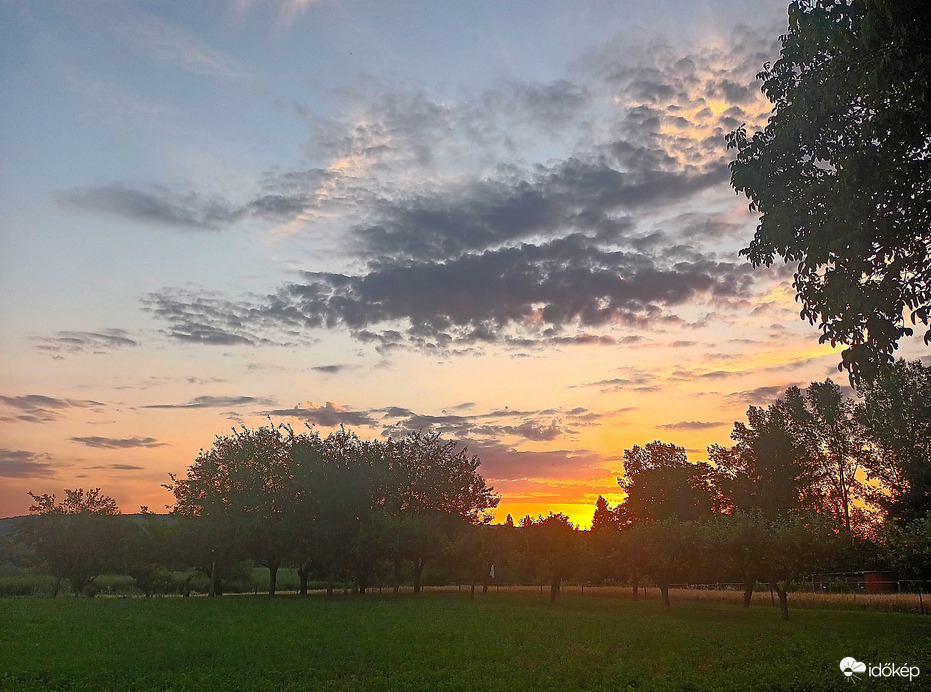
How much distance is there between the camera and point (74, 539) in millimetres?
79562

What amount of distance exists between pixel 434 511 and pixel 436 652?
6275 centimetres

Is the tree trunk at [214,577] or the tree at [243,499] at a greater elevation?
the tree at [243,499]

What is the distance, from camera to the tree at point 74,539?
78250mm

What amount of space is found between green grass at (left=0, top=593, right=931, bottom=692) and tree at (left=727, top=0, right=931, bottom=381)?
11.9 metres

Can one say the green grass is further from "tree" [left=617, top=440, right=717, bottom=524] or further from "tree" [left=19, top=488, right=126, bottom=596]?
"tree" [left=617, top=440, right=717, bottom=524]

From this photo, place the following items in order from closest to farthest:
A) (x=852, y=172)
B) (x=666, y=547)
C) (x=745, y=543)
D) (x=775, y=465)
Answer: (x=852, y=172) < (x=745, y=543) < (x=666, y=547) < (x=775, y=465)

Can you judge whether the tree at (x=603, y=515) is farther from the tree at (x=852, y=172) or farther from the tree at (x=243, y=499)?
the tree at (x=852, y=172)

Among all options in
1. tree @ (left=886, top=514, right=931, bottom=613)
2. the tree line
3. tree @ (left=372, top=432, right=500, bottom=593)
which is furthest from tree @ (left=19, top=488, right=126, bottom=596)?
tree @ (left=886, top=514, right=931, bottom=613)

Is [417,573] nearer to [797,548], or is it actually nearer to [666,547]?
[666,547]

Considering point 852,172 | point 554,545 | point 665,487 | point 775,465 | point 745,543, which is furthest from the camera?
point 665,487

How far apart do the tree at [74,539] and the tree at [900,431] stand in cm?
8520

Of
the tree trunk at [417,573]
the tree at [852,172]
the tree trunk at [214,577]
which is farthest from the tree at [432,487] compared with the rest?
the tree at [852,172]

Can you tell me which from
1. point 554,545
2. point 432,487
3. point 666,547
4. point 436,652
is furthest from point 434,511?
point 436,652

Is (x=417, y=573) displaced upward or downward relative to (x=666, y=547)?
downward
